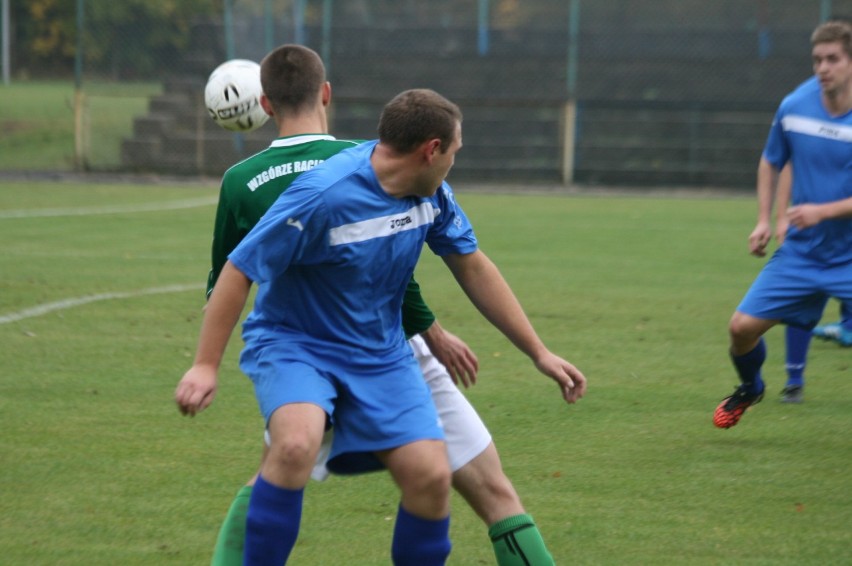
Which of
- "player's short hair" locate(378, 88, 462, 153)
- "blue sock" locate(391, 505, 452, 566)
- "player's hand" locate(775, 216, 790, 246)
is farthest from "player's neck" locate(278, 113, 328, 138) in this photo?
"player's hand" locate(775, 216, 790, 246)

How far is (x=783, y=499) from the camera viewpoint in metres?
5.31

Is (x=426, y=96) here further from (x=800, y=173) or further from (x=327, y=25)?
(x=327, y=25)

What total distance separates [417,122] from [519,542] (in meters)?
1.28

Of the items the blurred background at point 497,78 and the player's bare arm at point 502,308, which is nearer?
the player's bare arm at point 502,308

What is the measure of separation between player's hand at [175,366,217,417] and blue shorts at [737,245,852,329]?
11.8 ft

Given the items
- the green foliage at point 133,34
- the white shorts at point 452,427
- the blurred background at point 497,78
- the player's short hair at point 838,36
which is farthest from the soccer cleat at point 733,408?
the green foliage at point 133,34

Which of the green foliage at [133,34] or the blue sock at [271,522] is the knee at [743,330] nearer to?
the blue sock at [271,522]

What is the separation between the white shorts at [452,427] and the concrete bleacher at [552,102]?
19.0 m

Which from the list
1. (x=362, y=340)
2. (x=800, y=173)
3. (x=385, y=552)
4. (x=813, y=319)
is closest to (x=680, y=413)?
(x=813, y=319)

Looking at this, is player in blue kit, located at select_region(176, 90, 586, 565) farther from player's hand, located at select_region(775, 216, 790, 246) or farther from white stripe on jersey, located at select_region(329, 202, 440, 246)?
player's hand, located at select_region(775, 216, 790, 246)

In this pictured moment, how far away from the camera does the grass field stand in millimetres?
4789

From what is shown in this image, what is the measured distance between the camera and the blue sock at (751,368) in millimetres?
6434

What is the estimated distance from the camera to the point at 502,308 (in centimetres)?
412

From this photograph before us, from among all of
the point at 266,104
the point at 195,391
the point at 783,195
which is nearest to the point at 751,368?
the point at 783,195
